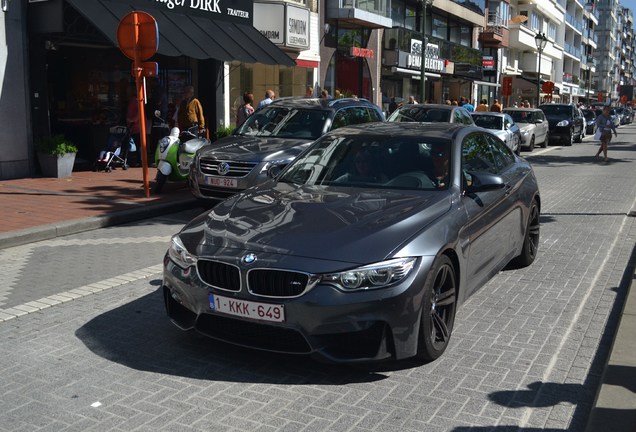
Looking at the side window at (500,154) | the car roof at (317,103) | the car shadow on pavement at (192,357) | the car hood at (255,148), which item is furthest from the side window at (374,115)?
the car shadow on pavement at (192,357)

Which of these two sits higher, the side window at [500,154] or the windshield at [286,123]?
the windshield at [286,123]

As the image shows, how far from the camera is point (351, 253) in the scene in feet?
14.4

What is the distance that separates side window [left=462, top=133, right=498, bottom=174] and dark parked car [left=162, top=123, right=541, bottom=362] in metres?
0.02

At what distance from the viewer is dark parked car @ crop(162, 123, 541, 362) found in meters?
→ 4.31

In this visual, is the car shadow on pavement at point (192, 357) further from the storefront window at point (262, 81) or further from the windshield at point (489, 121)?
the windshield at point (489, 121)

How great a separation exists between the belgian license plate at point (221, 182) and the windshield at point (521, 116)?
19.5 m

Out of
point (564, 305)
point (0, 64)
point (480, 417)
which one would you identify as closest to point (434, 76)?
point (0, 64)

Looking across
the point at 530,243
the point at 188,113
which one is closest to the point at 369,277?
the point at 530,243

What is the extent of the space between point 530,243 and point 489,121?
1501 cm

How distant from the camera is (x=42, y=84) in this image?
1395 centimetres

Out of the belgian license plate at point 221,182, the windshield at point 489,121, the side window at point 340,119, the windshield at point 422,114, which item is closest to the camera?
the belgian license plate at point 221,182

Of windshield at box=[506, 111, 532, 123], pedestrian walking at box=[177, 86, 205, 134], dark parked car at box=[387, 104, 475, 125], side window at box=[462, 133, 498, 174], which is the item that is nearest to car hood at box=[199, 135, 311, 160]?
pedestrian walking at box=[177, 86, 205, 134]

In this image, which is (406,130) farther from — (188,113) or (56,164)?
(56,164)

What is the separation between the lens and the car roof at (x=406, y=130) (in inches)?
241
